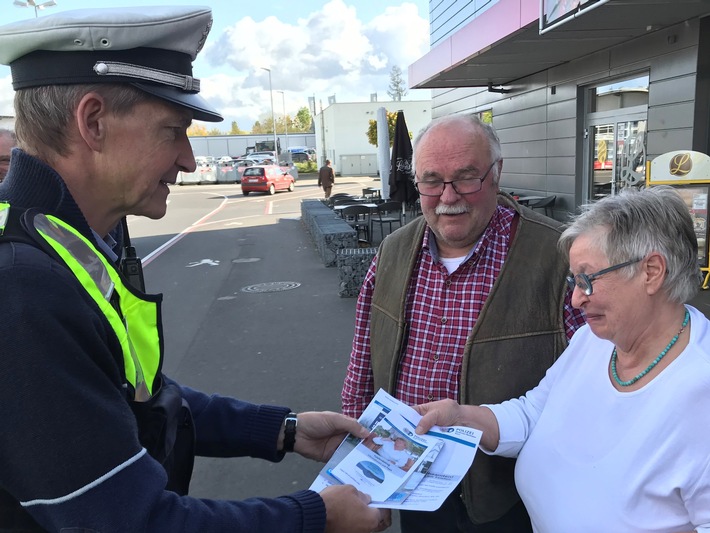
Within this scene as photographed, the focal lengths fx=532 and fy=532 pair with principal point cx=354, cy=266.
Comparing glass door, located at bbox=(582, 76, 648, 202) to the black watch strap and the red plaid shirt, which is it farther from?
the black watch strap

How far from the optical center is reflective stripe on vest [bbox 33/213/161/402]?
1.07 m

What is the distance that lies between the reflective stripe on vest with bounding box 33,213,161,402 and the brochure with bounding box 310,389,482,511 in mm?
598

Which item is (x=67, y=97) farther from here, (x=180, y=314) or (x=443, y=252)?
(x=180, y=314)

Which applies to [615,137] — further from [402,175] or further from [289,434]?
[289,434]

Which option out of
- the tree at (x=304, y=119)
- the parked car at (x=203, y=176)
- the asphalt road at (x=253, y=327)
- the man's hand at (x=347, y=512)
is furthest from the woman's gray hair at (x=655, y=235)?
the tree at (x=304, y=119)

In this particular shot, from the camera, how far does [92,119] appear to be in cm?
119

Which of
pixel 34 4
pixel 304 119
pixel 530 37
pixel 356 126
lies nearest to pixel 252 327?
pixel 530 37

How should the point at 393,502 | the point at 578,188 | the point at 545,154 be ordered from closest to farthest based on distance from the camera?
the point at 393,502 < the point at 578,188 < the point at 545,154

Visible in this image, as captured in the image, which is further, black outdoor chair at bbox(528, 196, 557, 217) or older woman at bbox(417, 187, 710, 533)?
black outdoor chair at bbox(528, 196, 557, 217)

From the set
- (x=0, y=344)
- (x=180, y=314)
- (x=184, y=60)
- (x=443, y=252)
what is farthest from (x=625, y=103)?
(x=0, y=344)

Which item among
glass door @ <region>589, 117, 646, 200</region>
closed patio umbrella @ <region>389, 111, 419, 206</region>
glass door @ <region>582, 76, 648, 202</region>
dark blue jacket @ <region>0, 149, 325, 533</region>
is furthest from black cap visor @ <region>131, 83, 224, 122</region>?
closed patio umbrella @ <region>389, 111, 419, 206</region>

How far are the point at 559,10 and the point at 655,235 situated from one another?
21.2ft

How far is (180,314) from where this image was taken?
7.38 m

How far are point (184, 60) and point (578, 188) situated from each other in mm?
11063
